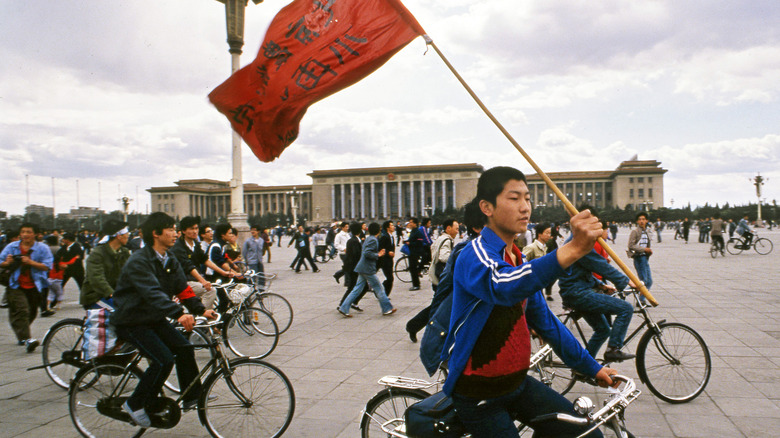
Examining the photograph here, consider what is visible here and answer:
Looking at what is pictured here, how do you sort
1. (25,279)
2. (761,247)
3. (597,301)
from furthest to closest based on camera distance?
(761,247), (25,279), (597,301)

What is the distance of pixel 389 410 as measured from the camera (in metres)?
2.60

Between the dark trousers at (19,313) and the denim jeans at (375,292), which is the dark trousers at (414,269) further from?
the dark trousers at (19,313)

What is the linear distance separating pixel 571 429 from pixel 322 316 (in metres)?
6.92

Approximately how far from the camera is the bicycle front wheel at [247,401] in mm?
3479

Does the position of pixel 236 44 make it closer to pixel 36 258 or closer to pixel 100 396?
pixel 36 258

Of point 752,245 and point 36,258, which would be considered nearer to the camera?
point 36,258

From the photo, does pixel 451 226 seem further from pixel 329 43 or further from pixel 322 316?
pixel 329 43

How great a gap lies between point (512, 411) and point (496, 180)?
37.7 inches

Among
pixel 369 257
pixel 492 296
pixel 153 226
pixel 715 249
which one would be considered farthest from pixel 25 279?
pixel 715 249

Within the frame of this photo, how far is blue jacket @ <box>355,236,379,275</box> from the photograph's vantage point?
27.5 feet

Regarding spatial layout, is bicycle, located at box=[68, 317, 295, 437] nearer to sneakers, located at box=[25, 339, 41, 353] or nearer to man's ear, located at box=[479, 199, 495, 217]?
man's ear, located at box=[479, 199, 495, 217]

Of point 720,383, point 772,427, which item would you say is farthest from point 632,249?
point 772,427

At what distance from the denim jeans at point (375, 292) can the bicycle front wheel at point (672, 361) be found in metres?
4.77

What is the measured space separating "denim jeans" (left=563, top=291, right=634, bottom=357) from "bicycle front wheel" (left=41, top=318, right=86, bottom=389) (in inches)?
180
